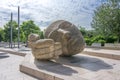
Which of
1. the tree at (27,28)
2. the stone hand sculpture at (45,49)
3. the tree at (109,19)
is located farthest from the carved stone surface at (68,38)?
the tree at (27,28)

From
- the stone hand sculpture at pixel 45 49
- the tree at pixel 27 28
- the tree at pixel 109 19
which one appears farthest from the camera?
the tree at pixel 27 28

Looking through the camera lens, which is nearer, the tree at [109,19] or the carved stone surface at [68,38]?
the carved stone surface at [68,38]

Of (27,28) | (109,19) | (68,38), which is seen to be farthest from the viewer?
(27,28)

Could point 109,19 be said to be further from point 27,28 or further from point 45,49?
point 27,28

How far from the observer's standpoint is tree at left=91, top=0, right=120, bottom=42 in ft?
60.3

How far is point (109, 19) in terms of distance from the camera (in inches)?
735

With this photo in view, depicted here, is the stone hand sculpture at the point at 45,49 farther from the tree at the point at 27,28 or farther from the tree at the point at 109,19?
the tree at the point at 27,28

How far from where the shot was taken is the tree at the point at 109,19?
60.3 ft

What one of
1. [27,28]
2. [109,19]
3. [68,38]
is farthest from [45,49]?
[27,28]

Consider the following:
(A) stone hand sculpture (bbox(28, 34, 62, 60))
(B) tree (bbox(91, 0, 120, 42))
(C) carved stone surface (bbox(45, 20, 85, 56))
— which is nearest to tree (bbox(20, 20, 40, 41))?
(B) tree (bbox(91, 0, 120, 42))

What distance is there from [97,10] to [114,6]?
2512mm

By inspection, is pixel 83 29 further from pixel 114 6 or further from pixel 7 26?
pixel 114 6

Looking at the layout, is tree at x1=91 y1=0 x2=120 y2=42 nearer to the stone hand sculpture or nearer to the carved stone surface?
the carved stone surface

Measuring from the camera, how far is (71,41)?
671 cm
